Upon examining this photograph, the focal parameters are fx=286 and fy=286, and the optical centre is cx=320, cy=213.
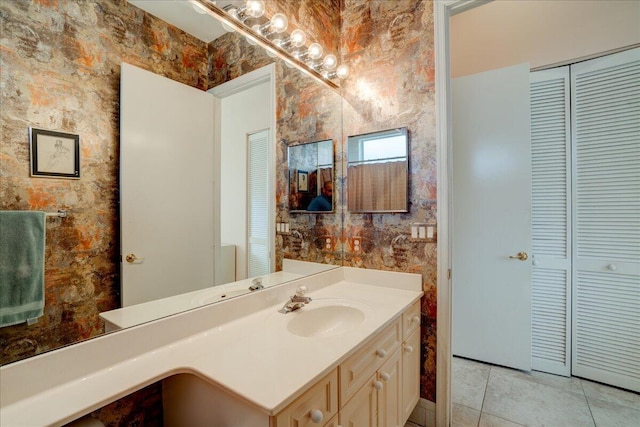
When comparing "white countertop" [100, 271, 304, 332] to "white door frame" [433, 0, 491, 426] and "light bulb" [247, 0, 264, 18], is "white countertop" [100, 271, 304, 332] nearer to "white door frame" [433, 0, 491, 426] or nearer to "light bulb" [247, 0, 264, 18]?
"white door frame" [433, 0, 491, 426]

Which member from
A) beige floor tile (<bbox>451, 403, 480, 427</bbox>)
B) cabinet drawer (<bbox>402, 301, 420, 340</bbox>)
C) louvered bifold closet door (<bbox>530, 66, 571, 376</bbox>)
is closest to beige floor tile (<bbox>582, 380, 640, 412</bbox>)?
louvered bifold closet door (<bbox>530, 66, 571, 376</bbox>)

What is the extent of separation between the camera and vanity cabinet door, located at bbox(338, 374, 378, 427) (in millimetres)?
1002

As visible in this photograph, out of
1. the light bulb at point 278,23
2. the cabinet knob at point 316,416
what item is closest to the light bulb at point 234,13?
the light bulb at point 278,23

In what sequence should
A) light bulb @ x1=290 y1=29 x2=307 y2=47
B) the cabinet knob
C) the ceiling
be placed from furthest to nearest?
light bulb @ x1=290 y1=29 x2=307 y2=47, the ceiling, the cabinet knob

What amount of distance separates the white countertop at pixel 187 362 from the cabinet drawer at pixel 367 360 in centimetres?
6

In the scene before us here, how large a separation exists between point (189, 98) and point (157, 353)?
0.96 m

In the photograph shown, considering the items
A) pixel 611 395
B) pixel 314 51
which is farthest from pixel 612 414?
pixel 314 51

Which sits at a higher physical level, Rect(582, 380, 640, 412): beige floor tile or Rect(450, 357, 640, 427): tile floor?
Rect(582, 380, 640, 412): beige floor tile

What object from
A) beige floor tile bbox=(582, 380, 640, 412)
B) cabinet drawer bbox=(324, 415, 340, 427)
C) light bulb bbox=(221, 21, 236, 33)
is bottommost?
beige floor tile bbox=(582, 380, 640, 412)

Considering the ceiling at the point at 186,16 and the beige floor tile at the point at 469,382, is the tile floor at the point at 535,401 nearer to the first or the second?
the beige floor tile at the point at 469,382

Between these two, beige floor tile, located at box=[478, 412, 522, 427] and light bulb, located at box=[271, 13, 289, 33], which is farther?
→ beige floor tile, located at box=[478, 412, 522, 427]

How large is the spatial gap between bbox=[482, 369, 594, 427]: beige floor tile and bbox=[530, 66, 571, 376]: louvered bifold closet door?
28cm

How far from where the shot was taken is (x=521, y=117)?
225 cm

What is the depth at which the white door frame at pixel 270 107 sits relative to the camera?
1257 mm
